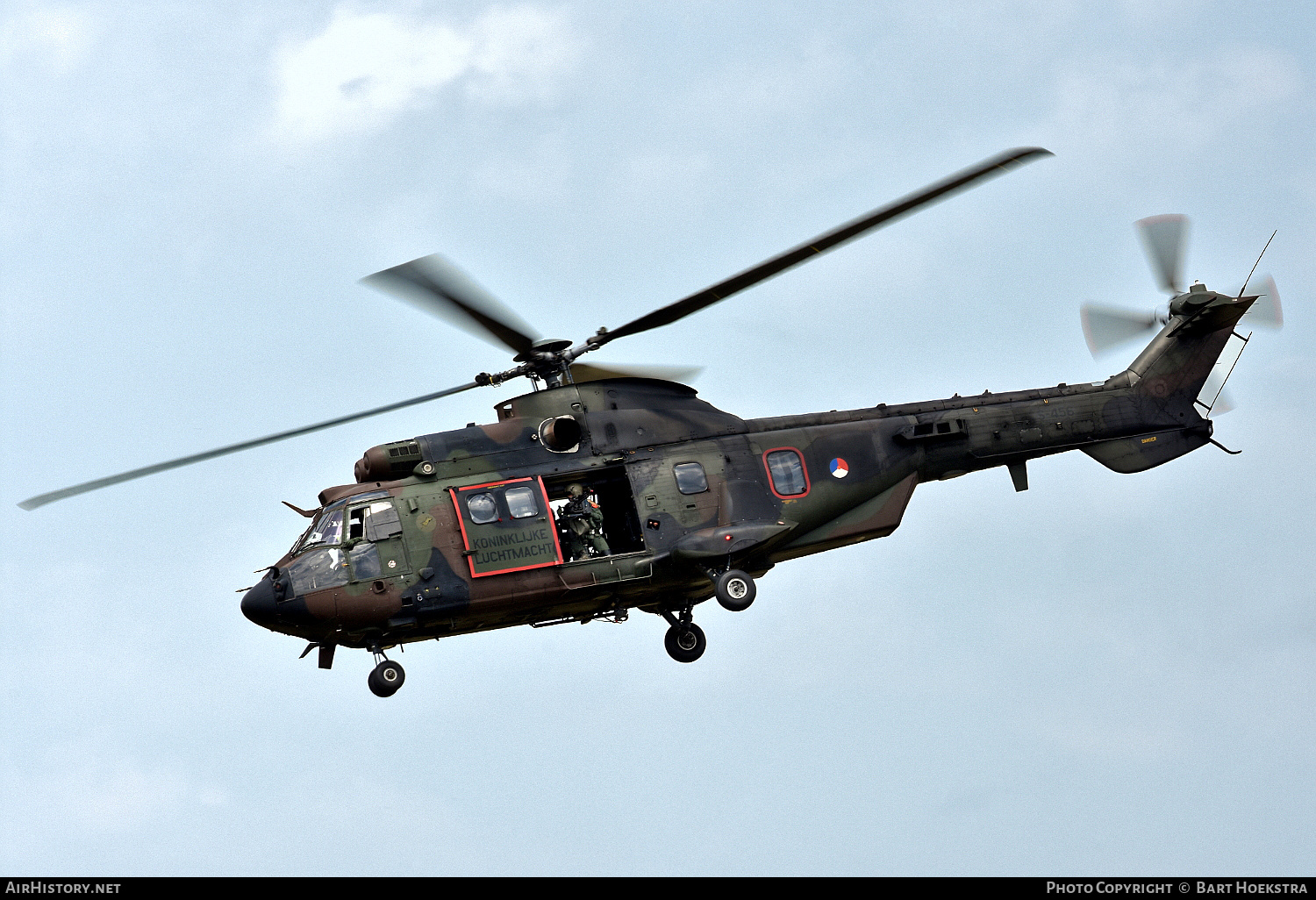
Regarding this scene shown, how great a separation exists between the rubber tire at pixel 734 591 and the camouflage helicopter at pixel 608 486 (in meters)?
0.03

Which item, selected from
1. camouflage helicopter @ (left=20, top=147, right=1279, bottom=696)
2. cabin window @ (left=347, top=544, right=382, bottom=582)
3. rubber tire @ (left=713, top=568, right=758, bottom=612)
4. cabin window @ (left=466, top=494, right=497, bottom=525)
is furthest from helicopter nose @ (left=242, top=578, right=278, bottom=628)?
rubber tire @ (left=713, top=568, right=758, bottom=612)

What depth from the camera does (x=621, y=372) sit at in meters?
28.2

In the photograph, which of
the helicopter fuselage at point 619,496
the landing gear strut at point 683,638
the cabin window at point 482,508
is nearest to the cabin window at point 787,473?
the helicopter fuselage at point 619,496

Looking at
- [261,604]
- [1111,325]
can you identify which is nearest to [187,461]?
[261,604]

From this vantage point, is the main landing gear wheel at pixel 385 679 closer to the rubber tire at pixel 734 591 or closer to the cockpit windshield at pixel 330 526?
the cockpit windshield at pixel 330 526

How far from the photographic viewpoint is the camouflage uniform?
2730 cm

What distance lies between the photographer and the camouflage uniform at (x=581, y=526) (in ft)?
89.6

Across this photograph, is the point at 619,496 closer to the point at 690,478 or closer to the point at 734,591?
the point at 690,478

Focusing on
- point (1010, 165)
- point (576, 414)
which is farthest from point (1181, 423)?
point (576, 414)

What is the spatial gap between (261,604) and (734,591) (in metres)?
7.61

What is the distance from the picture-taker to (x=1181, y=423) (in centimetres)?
3156

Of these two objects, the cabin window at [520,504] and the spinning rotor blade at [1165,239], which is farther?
the spinning rotor blade at [1165,239]

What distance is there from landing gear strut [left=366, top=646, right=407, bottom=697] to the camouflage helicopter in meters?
0.03
